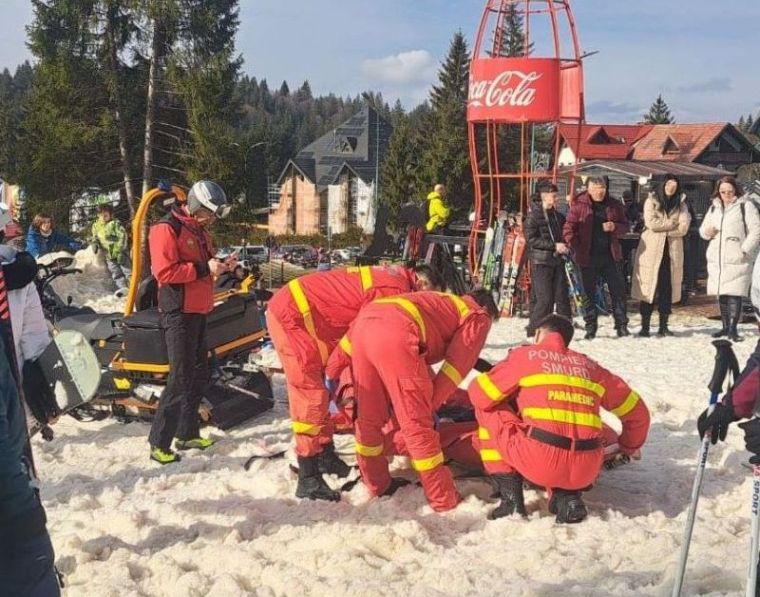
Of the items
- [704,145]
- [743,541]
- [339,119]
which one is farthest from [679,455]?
[339,119]

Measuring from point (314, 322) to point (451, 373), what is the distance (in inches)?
35.1

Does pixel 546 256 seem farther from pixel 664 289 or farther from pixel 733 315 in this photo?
pixel 733 315

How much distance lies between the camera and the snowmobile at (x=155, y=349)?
545cm

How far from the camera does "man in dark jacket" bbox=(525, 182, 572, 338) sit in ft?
26.4

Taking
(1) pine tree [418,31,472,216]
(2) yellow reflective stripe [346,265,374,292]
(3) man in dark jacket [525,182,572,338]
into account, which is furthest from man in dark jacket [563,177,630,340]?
(1) pine tree [418,31,472,216]

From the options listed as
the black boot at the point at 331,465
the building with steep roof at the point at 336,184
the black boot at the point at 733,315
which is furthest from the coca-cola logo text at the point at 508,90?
the building with steep roof at the point at 336,184

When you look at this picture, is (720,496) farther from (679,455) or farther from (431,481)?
(431,481)

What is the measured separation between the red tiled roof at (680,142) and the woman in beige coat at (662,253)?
33121mm

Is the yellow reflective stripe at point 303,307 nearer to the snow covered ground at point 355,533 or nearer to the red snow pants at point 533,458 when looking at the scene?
the snow covered ground at point 355,533

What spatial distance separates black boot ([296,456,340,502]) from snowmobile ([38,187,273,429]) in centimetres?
143

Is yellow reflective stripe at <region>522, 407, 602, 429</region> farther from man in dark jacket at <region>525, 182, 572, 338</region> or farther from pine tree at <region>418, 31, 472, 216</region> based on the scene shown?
pine tree at <region>418, 31, 472, 216</region>

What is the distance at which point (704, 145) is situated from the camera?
1527 inches

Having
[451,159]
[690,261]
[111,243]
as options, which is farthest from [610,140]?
[111,243]

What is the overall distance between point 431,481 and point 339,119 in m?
130
